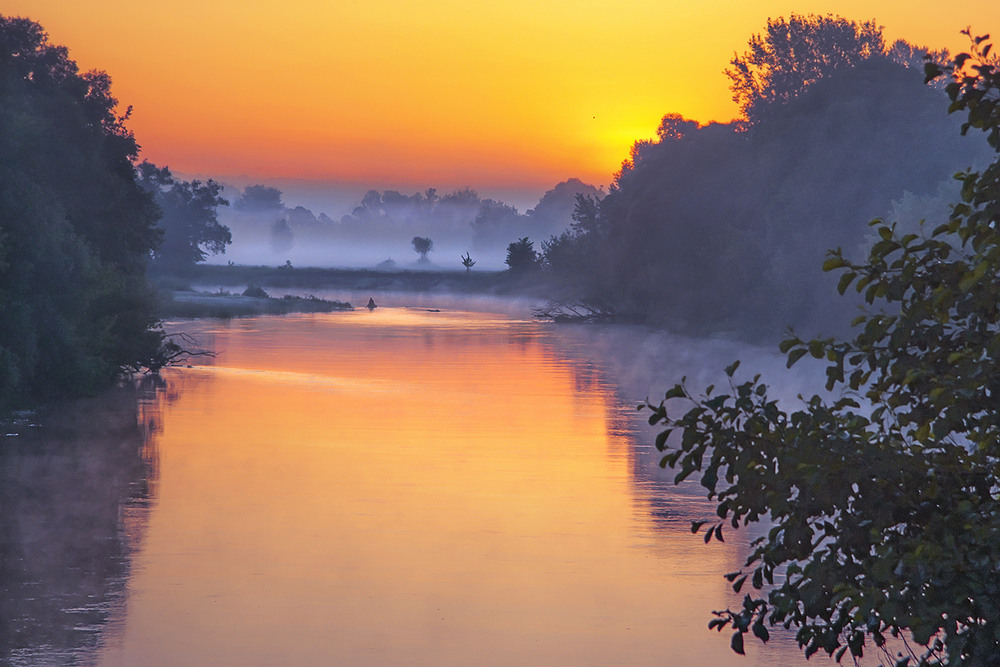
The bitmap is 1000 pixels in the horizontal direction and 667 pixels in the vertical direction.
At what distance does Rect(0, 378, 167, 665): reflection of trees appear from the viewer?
1077cm

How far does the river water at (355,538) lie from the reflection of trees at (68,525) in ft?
0.14

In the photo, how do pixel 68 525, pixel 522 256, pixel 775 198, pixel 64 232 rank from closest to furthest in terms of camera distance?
pixel 68 525, pixel 64 232, pixel 775 198, pixel 522 256

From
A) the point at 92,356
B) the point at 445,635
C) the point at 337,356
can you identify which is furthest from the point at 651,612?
the point at 337,356

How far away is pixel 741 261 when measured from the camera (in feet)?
210

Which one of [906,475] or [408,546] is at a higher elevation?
[906,475]

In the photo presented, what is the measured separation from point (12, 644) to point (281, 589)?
9.27 ft

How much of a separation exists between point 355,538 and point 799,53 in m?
85.5

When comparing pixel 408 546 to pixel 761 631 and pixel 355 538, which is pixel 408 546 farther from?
pixel 761 631

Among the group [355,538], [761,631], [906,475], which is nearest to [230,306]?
[355,538]

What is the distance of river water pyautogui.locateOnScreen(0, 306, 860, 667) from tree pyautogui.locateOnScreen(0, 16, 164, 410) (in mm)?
1869

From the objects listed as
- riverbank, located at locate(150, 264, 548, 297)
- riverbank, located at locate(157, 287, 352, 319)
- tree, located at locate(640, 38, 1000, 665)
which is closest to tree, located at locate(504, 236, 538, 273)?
riverbank, located at locate(150, 264, 548, 297)

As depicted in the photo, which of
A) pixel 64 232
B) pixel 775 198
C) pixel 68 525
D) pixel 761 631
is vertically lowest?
pixel 68 525

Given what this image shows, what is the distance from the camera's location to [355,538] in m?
14.9

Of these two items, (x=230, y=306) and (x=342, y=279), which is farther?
(x=342, y=279)
